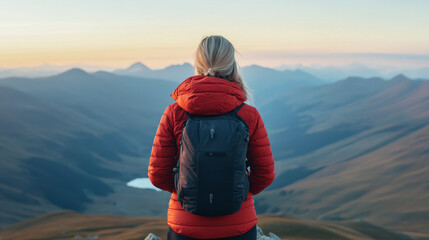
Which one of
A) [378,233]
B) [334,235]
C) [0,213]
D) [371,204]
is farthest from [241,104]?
[0,213]

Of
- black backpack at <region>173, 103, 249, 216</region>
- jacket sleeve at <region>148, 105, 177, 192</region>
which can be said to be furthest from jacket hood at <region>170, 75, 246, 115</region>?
jacket sleeve at <region>148, 105, 177, 192</region>

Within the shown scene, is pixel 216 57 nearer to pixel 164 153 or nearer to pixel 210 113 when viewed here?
pixel 210 113

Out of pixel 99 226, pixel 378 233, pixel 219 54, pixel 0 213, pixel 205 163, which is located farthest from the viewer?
A: pixel 0 213

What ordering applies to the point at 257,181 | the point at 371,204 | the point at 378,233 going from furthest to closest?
1. the point at 371,204
2. the point at 378,233
3. the point at 257,181

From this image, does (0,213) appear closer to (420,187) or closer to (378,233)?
(378,233)

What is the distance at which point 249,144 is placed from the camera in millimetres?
7047

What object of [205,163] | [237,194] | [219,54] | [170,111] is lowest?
[237,194]

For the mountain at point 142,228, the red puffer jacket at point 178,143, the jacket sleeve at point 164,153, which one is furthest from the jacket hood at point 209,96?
the mountain at point 142,228

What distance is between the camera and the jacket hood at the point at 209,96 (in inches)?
256

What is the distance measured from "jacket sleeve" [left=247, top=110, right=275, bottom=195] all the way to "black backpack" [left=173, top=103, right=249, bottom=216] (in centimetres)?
36

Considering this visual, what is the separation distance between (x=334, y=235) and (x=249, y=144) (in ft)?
203

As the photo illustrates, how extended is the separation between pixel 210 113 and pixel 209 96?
279 millimetres

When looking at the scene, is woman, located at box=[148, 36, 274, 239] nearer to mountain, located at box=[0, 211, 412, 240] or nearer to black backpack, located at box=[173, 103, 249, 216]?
black backpack, located at box=[173, 103, 249, 216]

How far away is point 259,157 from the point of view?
23.4 ft
